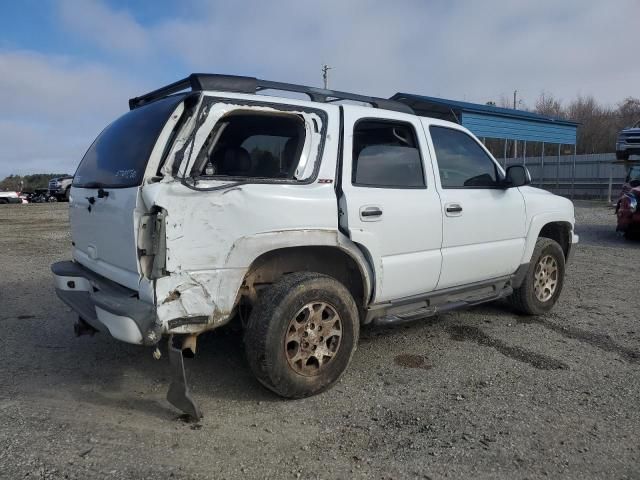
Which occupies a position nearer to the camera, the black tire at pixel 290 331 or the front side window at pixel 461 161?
the black tire at pixel 290 331

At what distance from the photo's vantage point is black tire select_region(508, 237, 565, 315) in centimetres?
517

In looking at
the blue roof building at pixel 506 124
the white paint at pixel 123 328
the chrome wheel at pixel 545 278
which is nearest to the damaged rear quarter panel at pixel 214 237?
the white paint at pixel 123 328

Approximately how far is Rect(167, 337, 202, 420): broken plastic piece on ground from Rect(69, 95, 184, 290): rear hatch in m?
0.47

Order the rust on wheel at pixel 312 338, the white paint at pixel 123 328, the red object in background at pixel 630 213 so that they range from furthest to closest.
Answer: the red object in background at pixel 630 213
the rust on wheel at pixel 312 338
the white paint at pixel 123 328

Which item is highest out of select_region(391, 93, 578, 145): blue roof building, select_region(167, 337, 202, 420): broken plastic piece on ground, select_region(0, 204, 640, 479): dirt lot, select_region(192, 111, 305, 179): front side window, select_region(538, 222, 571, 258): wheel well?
select_region(391, 93, 578, 145): blue roof building

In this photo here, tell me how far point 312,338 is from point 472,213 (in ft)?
6.22

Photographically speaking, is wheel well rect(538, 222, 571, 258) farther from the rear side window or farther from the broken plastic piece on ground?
the broken plastic piece on ground

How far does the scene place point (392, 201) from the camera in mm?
3754

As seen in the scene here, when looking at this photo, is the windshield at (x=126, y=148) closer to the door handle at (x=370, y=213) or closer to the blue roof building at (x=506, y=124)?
the door handle at (x=370, y=213)

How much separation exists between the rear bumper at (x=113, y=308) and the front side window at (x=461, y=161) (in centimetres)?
261

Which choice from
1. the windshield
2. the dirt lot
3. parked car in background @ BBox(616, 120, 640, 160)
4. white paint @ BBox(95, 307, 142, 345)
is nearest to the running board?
the dirt lot

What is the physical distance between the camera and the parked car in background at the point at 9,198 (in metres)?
33.1

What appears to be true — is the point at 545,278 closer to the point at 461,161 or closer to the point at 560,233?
the point at 560,233

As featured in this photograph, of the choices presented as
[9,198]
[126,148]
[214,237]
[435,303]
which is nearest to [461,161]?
[435,303]
